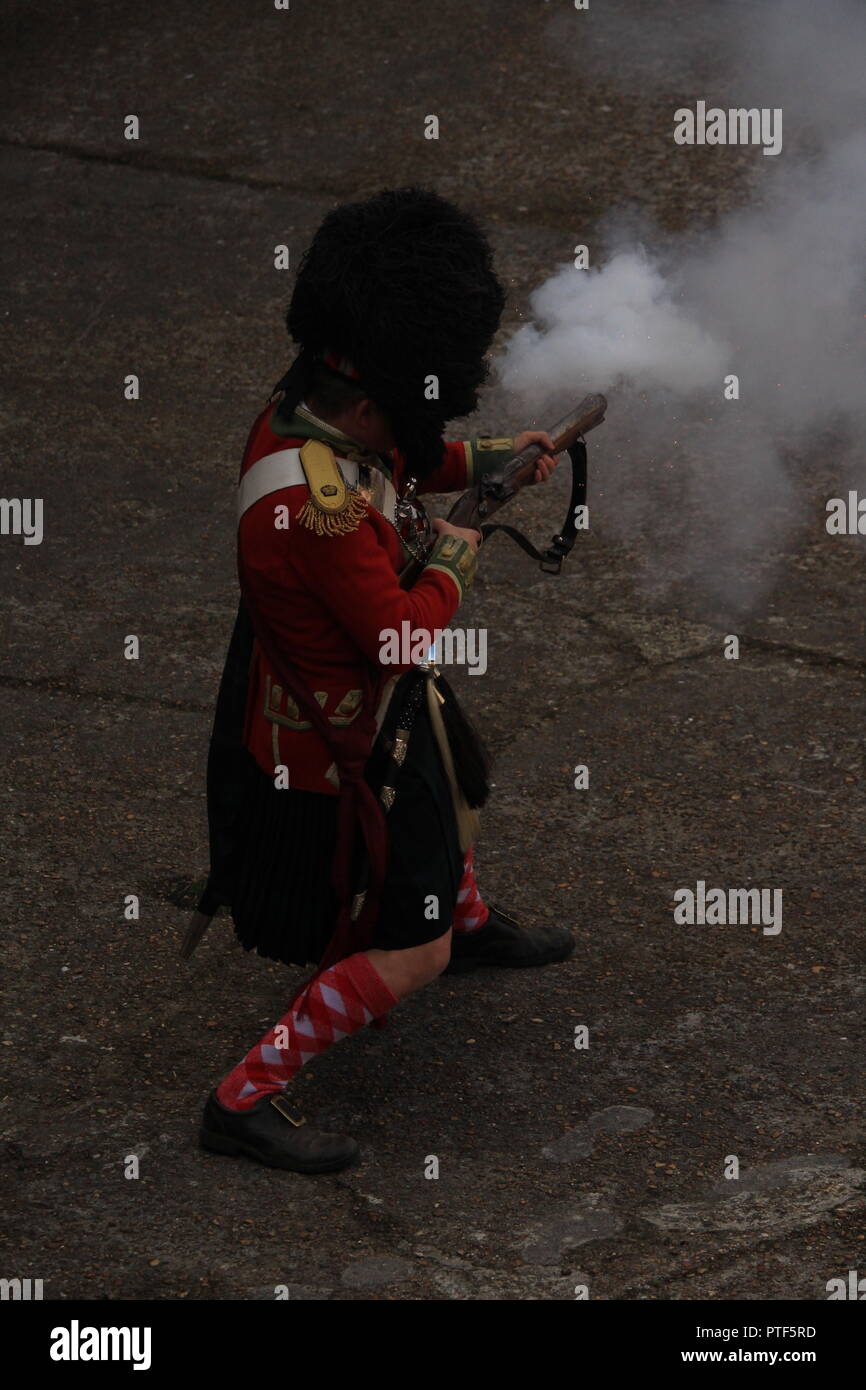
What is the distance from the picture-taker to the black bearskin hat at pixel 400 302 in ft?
11.0

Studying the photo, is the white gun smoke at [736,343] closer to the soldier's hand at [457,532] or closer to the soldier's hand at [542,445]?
the soldier's hand at [542,445]

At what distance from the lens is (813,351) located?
7254 millimetres

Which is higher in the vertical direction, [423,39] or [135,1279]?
[423,39]

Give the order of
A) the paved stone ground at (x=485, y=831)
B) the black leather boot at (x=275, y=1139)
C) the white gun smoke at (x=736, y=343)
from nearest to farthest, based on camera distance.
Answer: the paved stone ground at (x=485, y=831)
the black leather boot at (x=275, y=1139)
the white gun smoke at (x=736, y=343)

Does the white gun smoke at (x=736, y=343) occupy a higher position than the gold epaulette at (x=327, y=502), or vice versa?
the white gun smoke at (x=736, y=343)

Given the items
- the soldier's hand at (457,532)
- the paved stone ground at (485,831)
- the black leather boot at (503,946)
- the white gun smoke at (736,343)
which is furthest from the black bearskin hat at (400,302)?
the white gun smoke at (736,343)

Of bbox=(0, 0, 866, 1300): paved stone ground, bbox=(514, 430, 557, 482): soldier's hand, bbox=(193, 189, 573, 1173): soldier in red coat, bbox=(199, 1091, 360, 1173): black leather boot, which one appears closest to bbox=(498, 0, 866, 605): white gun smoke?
bbox=(0, 0, 866, 1300): paved stone ground

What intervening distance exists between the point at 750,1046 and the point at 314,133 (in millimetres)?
6394

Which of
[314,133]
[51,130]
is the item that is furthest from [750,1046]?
[51,130]

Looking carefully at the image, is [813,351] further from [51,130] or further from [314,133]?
[51,130]

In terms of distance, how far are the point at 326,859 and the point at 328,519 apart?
0.74 m

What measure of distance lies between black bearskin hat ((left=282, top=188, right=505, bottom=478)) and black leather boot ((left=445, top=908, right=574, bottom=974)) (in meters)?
1.37

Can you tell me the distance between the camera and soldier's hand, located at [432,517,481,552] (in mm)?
3723

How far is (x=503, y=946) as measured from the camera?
4375 mm
